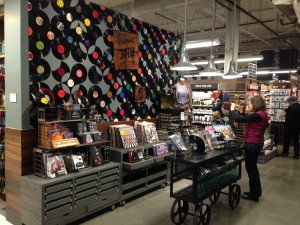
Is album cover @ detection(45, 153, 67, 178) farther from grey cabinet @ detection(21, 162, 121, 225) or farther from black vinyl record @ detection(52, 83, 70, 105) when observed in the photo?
black vinyl record @ detection(52, 83, 70, 105)

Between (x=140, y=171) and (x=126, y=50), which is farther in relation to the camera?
(x=126, y=50)

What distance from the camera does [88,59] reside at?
450 cm

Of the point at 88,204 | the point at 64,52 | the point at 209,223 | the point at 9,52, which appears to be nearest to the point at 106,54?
the point at 64,52

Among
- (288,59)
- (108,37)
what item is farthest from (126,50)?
(288,59)

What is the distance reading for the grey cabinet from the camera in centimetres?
325

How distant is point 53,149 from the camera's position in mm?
3510

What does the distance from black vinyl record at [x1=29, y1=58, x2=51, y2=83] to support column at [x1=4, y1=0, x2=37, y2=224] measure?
0.16 m

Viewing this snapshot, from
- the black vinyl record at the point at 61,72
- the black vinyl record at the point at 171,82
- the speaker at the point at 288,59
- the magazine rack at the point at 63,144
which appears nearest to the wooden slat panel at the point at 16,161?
the magazine rack at the point at 63,144

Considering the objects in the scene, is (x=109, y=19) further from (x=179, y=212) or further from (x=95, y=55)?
(x=179, y=212)

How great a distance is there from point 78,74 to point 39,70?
0.68 m

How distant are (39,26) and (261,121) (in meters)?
3.72

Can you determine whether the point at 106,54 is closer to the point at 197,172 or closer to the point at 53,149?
the point at 53,149

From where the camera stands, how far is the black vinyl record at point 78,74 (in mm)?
4289

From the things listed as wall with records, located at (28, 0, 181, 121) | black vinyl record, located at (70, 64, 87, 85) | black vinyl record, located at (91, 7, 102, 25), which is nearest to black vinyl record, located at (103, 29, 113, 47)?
wall with records, located at (28, 0, 181, 121)
